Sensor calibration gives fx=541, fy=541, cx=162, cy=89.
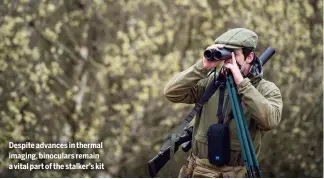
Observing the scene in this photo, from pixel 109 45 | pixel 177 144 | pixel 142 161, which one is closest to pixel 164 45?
pixel 109 45

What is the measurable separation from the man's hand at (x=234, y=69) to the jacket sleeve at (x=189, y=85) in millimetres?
119

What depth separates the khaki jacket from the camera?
2443mm

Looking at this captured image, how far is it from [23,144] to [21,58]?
103cm

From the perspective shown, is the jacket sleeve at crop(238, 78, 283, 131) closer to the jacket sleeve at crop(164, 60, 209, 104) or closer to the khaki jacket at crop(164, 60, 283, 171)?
the khaki jacket at crop(164, 60, 283, 171)

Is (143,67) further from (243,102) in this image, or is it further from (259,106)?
(259,106)

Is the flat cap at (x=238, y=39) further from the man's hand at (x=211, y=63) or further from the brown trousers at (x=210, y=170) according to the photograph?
the brown trousers at (x=210, y=170)

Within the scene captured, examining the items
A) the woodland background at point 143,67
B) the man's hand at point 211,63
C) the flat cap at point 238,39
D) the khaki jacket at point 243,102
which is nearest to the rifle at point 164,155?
the khaki jacket at point 243,102

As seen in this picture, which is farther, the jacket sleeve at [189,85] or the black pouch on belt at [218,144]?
the jacket sleeve at [189,85]

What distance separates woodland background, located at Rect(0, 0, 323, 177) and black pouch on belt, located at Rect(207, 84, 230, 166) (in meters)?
4.06

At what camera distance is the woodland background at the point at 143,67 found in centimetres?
674

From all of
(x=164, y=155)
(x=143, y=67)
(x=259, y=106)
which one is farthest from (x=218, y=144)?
(x=143, y=67)

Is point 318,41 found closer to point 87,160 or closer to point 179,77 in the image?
point 87,160

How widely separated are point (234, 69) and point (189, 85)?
270 millimetres

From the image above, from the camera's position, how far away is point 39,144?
636 cm
